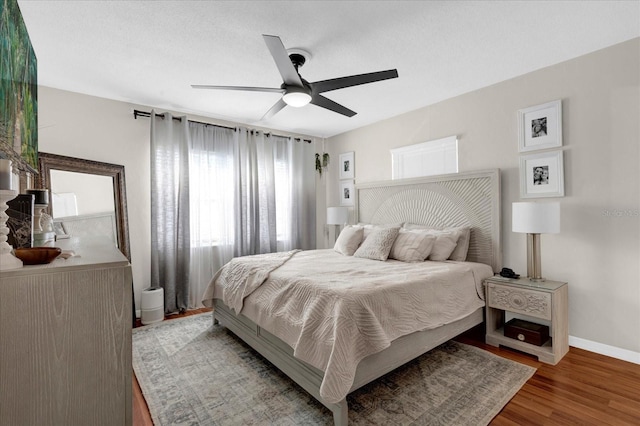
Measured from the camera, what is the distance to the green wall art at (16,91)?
1.29 metres

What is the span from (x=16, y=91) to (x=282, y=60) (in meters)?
1.41

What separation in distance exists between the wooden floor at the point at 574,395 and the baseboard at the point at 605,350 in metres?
0.05

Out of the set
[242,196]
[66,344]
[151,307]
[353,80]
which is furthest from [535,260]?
[151,307]

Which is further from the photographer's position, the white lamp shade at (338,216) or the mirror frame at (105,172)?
the white lamp shade at (338,216)

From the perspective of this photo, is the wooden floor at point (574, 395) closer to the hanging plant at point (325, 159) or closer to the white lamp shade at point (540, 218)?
the white lamp shade at point (540, 218)

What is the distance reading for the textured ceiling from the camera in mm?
2062

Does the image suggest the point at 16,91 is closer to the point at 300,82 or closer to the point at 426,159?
the point at 300,82

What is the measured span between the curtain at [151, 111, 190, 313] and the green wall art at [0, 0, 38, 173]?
1853 millimetres

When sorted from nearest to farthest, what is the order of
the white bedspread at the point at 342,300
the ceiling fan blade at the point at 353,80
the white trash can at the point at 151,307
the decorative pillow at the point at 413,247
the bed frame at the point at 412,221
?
the white bedspread at the point at 342,300 → the bed frame at the point at 412,221 → the ceiling fan blade at the point at 353,80 → the decorative pillow at the point at 413,247 → the white trash can at the point at 151,307

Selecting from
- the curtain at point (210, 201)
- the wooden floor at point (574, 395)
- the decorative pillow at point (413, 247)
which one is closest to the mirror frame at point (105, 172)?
the curtain at point (210, 201)

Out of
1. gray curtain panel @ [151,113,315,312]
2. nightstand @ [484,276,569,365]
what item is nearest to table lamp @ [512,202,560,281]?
nightstand @ [484,276,569,365]

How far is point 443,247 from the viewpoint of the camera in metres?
3.26

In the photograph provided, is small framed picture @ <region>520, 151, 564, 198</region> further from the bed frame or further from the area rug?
the area rug

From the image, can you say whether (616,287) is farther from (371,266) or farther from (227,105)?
(227,105)
